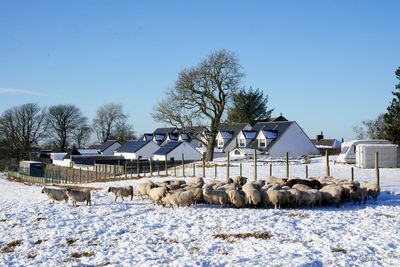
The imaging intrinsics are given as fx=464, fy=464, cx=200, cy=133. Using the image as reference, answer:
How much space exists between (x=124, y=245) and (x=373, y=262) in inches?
264

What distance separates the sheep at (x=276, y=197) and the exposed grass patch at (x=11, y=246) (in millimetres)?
9842

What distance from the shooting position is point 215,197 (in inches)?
779

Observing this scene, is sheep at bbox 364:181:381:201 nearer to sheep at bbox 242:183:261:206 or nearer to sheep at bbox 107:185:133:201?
sheep at bbox 242:183:261:206

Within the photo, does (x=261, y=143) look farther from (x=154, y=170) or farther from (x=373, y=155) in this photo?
(x=373, y=155)

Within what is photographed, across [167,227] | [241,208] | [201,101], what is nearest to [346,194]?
[241,208]

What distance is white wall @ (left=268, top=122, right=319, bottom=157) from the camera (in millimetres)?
61506

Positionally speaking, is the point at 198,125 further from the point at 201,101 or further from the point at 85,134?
the point at 85,134

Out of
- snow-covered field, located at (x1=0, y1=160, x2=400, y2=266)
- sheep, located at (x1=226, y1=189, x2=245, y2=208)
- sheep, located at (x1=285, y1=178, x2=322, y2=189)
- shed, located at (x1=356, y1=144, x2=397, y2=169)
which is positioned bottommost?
snow-covered field, located at (x1=0, y1=160, x2=400, y2=266)

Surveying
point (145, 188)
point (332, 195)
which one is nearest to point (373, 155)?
point (332, 195)

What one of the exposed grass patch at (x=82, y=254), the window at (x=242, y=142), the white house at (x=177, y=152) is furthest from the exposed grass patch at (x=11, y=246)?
the window at (x=242, y=142)

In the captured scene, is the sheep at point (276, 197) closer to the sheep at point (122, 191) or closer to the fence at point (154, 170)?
the sheep at point (122, 191)

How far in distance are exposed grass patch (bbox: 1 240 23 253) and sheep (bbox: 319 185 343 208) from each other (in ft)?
41.0

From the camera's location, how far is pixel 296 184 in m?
21.6

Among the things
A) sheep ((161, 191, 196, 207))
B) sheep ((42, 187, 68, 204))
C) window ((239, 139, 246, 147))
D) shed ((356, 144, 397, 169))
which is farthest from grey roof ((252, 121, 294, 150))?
sheep ((161, 191, 196, 207))
